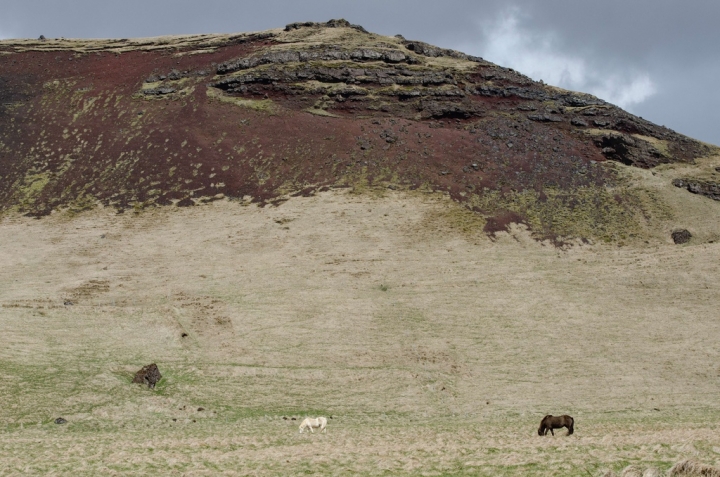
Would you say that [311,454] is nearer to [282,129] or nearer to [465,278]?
[465,278]

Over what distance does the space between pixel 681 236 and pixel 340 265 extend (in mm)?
33841

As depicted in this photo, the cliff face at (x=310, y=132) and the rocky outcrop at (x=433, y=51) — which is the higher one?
the rocky outcrop at (x=433, y=51)

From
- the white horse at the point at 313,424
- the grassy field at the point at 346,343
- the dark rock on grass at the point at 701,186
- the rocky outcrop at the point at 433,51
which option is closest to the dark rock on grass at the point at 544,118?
the dark rock on grass at the point at 701,186

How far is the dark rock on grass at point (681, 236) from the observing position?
59.3 metres

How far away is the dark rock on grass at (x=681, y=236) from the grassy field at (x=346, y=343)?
6.76ft

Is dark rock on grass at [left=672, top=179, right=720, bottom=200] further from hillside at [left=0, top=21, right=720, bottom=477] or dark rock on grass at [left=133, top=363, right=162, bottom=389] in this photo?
dark rock on grass at [left=133, top=363, right=162, bottom=389]

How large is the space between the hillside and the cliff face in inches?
15.8

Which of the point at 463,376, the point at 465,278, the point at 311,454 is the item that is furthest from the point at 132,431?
the point at 465,278

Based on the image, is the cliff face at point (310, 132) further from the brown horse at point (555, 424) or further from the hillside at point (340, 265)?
the brown horse at point (555, 424)

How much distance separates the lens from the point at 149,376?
1288 inches

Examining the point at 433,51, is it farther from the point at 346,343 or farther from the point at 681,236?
the point at 346,343

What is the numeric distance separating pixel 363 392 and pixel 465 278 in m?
20.1

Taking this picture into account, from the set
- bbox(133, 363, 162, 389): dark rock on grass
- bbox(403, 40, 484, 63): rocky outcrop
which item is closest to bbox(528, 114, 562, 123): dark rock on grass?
bbox(403, 40, 484, 63): rocky outcrop

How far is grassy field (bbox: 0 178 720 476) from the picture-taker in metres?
21.8
